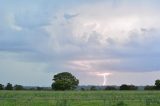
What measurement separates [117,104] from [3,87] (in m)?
77.0

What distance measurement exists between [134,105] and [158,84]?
2791 inches

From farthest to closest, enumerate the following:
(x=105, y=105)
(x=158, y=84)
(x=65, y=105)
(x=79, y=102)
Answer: (x=158, y=84) < (x=79, y=102) < (x=105, y=105) < (x=65, y=105)

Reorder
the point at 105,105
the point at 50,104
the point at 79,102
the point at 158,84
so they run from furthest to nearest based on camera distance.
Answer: the point at 158,84
the point at 79,102
the point at 50,104
the point at 105,105

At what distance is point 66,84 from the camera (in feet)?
361

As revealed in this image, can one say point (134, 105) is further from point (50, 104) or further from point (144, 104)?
point (50, 104)

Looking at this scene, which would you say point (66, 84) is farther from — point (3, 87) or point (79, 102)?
point (79, 102)

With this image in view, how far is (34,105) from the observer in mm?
33719

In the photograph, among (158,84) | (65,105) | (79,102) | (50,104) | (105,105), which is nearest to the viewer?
(65,105)

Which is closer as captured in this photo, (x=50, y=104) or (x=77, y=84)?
(x=50, y=104)

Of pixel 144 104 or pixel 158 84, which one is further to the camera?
pixel 158 84

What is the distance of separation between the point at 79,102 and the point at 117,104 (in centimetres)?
551

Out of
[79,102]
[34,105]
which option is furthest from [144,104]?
[34,105]

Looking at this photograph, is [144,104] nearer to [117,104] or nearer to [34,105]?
[117,104]

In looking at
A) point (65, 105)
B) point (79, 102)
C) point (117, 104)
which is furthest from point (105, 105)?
point (79, 102)
